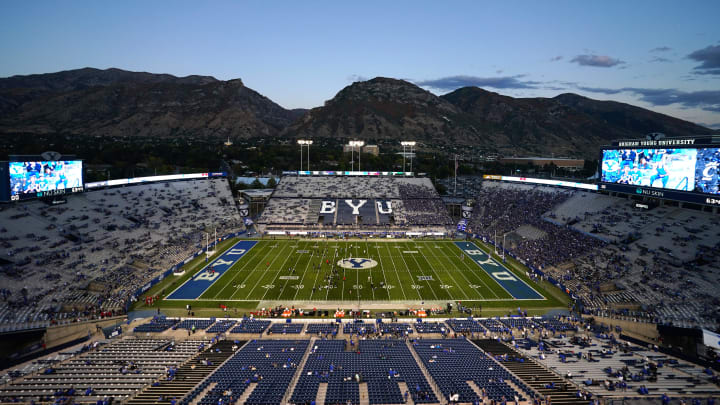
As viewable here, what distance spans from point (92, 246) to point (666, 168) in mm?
57363

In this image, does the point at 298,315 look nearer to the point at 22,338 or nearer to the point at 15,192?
the point at 22,338

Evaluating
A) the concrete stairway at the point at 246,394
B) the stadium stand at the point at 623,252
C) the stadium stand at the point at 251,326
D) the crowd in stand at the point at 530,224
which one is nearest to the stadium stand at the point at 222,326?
the stadium stand at the point at 251,326

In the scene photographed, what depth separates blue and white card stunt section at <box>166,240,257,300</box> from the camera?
3341 centimetres

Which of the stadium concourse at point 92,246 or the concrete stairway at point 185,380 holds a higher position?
the stadium concourse at point 92,246

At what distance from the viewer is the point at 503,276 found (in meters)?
38.9

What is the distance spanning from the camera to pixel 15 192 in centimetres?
3669

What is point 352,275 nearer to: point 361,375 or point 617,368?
point 361,375

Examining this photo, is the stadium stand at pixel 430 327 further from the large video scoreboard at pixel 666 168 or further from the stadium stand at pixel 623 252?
the large video scoreboard at pixel 666 168

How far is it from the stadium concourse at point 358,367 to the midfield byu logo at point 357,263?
1385cm

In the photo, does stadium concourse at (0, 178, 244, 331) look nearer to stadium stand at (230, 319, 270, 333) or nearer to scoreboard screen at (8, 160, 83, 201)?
scoreboard screen at (8, 160, 83, 201)

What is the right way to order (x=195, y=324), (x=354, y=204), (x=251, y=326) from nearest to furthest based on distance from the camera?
(x=251, y=326) → (x=195, y=324) → (x=354, y=204)

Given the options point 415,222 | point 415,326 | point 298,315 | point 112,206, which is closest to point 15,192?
point 112,206

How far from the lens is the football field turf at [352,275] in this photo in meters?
33.5

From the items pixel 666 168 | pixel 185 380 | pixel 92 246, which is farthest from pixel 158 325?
pixel 666 168
